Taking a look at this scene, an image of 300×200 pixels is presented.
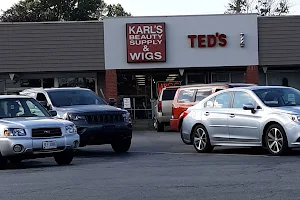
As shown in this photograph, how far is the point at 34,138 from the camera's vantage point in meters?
13.0

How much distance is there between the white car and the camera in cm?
A: 1284

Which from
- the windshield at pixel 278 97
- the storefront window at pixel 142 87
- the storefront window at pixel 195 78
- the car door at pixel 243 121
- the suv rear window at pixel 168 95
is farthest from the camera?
the storefront window at pixel 195 78

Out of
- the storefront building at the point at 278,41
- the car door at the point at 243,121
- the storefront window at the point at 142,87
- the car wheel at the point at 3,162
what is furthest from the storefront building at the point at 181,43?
the car wheel at the point at 3,162

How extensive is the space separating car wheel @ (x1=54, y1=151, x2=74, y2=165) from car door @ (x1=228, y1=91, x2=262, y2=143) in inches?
148

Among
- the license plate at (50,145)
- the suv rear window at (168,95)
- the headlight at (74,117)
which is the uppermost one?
the suv rear window at (168,95)

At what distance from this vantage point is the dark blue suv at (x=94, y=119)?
15.4m

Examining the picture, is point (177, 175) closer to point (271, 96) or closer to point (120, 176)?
point (120, 176)

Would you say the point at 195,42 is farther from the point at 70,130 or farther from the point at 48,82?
the point at 70,130

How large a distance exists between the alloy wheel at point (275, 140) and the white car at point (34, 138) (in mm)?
4151

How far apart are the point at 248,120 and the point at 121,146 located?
3824 millimetres

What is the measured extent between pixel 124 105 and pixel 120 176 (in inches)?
746

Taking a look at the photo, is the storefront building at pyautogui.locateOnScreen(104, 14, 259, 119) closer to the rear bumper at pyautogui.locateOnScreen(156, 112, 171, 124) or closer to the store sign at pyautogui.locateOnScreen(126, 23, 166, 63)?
the store sign at pyautogui.locateOnScreen(126, 23, 166, 63)

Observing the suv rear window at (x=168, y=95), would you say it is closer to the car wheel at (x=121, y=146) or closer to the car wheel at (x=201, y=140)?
the car wheel at (x=121, y=146)

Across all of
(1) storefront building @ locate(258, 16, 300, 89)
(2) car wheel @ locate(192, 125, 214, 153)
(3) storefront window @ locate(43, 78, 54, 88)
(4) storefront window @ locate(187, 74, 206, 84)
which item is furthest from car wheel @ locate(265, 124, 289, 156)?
(3) storefront window @ locate(43, 78, 54, 88)
